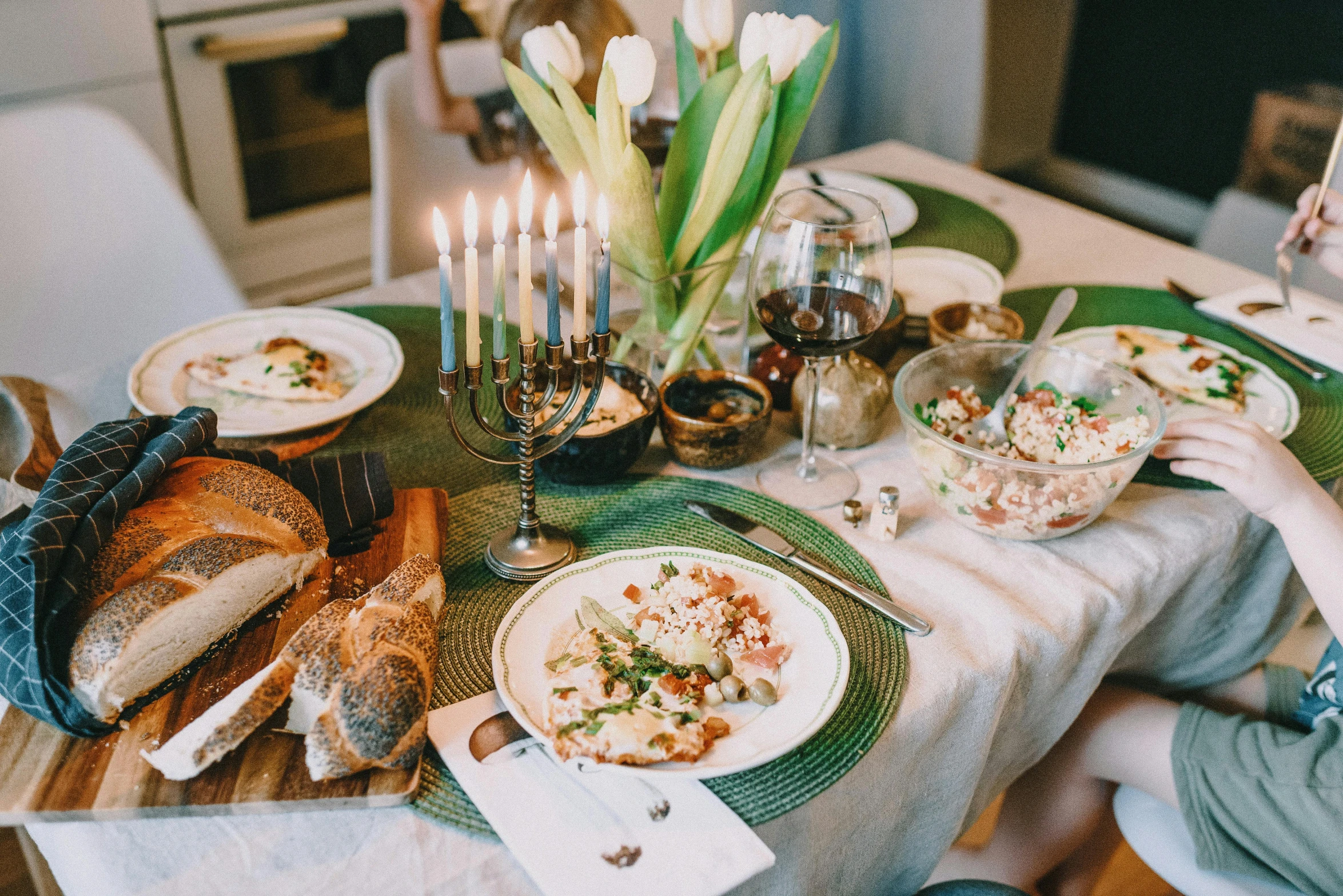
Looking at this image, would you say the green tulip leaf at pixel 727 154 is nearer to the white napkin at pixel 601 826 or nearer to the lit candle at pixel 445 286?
the lit candle at pixel 445 286

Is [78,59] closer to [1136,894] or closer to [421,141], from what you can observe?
[421,141]

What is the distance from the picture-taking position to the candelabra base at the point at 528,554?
98 cm

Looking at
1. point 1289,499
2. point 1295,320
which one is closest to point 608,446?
point 1289,499

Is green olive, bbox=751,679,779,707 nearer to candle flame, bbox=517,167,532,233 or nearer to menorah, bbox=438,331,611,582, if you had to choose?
menorah, bbox=438,331,611,582

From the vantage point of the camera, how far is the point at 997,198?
75.1 inches

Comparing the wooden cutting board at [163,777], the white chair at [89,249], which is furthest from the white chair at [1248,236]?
the wooden cutting board at [163,777]

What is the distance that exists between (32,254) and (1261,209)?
8.20 ft

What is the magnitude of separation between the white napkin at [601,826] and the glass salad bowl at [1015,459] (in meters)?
0.45

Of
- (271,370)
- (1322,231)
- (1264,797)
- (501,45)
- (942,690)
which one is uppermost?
(501,45)

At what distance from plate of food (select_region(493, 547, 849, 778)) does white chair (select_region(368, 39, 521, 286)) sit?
4.29 ft

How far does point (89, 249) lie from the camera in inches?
70.6

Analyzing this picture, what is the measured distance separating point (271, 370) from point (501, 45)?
0.79 meters

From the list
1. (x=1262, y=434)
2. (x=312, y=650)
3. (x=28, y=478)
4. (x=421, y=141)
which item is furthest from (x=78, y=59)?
(x=1262, y=434)

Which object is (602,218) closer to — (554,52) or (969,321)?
(554,52)
